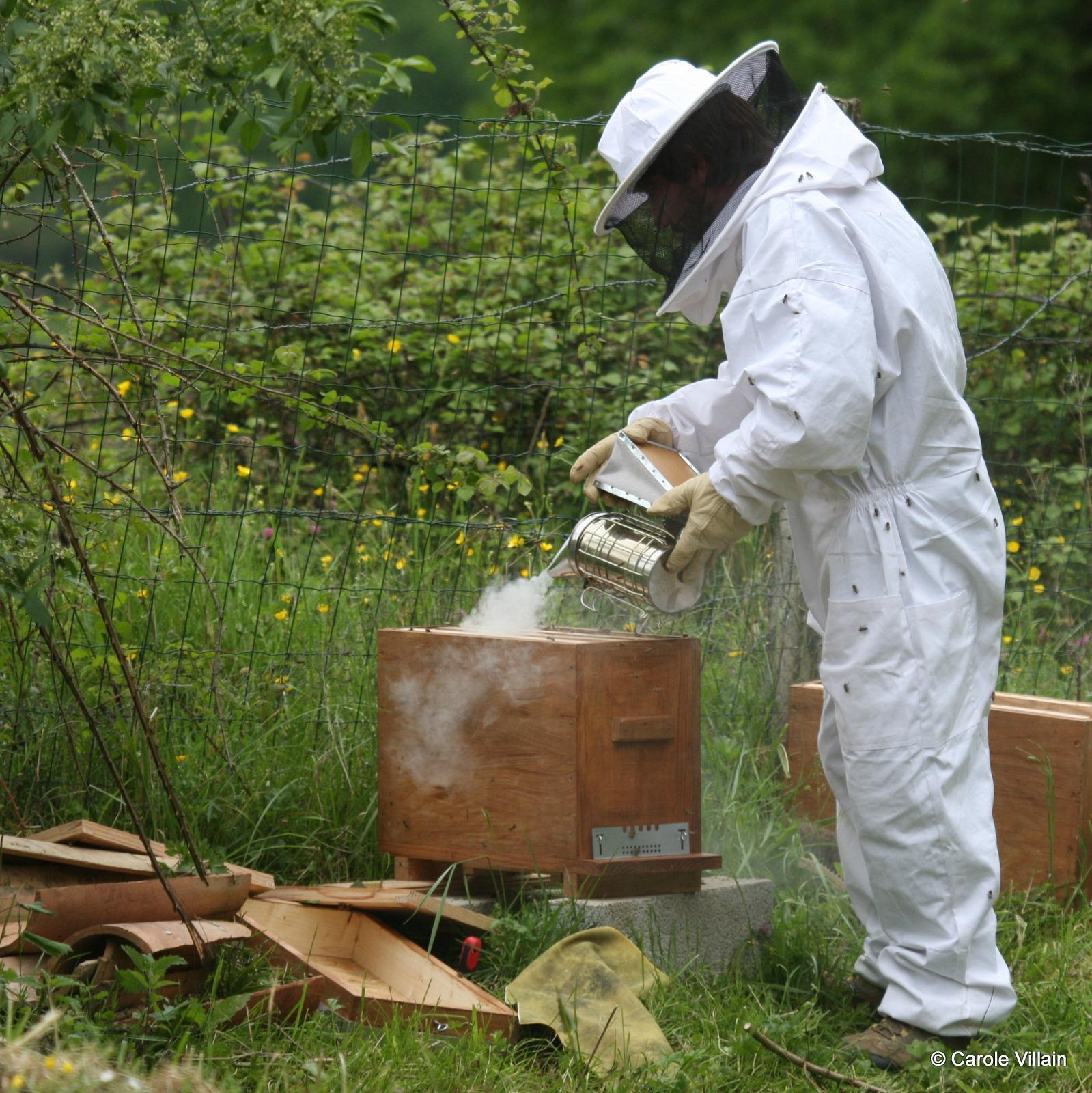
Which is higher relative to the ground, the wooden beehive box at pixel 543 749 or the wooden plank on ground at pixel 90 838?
the wooden beehive box at pixel 543 749

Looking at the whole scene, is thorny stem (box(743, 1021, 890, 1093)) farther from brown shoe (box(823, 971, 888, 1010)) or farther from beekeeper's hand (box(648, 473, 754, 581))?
beekeeper's hand (box(648, 473, 754, 581))

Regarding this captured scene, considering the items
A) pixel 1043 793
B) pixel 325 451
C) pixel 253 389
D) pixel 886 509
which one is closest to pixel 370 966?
pixel 253 389

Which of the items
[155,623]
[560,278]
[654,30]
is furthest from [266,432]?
[654,30]

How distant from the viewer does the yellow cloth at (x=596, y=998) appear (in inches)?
97.4

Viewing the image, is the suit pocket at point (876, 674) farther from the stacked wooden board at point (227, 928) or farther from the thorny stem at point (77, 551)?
the thorny stem at point (77, 551)

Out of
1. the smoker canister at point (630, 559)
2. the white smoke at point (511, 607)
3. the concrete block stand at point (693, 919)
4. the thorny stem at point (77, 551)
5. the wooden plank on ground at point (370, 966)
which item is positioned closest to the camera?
the thorny stem at point (77, 551)

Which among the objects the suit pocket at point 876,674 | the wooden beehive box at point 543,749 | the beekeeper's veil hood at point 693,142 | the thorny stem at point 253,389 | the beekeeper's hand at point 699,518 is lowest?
the wooden beehive box at point 543,749

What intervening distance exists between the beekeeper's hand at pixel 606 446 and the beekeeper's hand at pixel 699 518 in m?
0.34

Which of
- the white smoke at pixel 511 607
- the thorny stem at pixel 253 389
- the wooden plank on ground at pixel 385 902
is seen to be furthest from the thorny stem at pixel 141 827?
the white smoke at pixel 511 607

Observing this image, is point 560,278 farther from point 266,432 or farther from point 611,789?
point 611,789

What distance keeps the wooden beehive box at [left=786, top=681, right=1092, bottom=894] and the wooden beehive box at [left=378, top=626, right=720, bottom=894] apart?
99 cm

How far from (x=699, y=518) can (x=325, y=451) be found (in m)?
2.01

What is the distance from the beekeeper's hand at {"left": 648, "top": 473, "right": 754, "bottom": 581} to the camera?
258 cm

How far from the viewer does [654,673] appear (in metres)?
2.85
